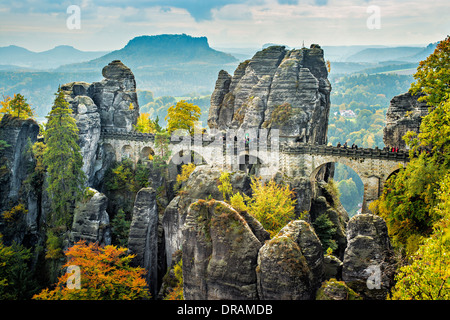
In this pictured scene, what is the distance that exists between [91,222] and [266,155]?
1823cm

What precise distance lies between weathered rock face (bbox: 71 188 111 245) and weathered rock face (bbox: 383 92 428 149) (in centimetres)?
2720

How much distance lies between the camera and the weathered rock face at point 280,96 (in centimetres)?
4234

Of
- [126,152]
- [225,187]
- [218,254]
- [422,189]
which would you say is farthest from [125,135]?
[422,189]

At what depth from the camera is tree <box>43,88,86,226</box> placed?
37.3 meters

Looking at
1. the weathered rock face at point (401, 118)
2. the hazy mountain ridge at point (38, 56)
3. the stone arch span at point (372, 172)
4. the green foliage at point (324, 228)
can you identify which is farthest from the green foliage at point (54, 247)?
the hazy mountain ridge at point (38, 56)

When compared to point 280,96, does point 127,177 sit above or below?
below

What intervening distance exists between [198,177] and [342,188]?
9156 centimetres

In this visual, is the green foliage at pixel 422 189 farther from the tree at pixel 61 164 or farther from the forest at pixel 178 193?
the tree at pixel 61 164

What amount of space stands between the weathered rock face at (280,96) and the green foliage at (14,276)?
25.8 m

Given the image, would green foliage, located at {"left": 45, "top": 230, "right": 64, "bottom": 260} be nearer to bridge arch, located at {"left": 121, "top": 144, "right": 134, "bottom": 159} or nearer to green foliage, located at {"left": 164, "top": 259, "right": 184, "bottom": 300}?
green foliage, located at {"left": 164, "top": 259, "right": 184, "bottom": 300}

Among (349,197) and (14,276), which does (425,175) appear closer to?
(14,276)

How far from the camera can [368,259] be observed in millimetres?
17047

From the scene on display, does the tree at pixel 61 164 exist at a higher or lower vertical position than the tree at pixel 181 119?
lower

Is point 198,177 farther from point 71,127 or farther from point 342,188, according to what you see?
point 342,188
